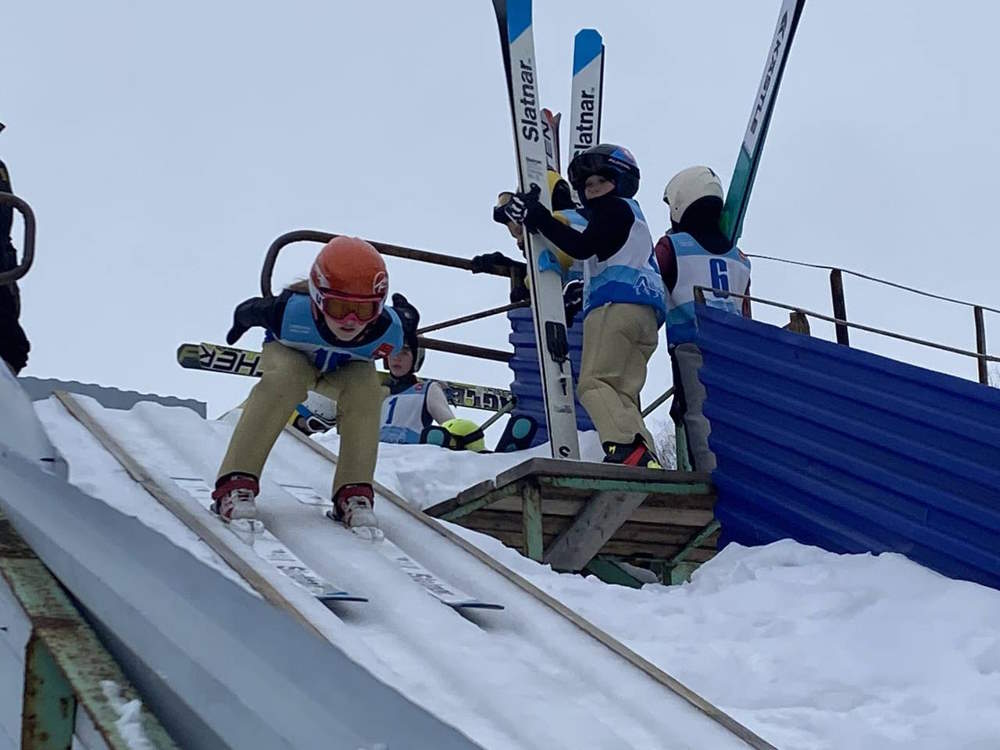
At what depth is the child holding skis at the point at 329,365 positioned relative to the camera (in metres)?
4.09

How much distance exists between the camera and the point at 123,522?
2543mm

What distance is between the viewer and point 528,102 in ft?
→ 22.0

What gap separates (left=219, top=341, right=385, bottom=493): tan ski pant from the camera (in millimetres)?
4191

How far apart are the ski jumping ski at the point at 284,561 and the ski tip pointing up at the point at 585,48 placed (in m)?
4.92

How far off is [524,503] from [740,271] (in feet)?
5.76

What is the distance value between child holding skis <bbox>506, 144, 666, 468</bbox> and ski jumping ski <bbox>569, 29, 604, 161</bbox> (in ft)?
8.16

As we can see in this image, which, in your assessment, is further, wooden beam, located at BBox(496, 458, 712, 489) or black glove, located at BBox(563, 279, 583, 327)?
black glove, located at BBox(563, 279, 583, 327)

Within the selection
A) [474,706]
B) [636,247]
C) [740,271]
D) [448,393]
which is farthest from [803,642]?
[448,393]

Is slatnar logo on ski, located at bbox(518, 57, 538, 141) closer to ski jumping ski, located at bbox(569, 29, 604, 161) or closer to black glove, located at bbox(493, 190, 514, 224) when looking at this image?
black glove, located at bbox(493, 190, 514, 224)

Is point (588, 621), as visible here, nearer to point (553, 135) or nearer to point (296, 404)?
point (296, 404)

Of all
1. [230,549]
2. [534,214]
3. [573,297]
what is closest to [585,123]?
[573,297]

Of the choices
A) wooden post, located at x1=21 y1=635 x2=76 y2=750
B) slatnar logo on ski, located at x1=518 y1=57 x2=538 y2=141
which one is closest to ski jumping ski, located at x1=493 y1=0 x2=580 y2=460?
slatnar logo on ski, located at x1=518 y1=57 x2=538 y2=141

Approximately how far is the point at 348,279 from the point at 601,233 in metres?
2.03

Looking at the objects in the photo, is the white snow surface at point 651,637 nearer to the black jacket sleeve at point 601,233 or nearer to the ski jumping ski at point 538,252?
the ski jumping ski at point 538,252
